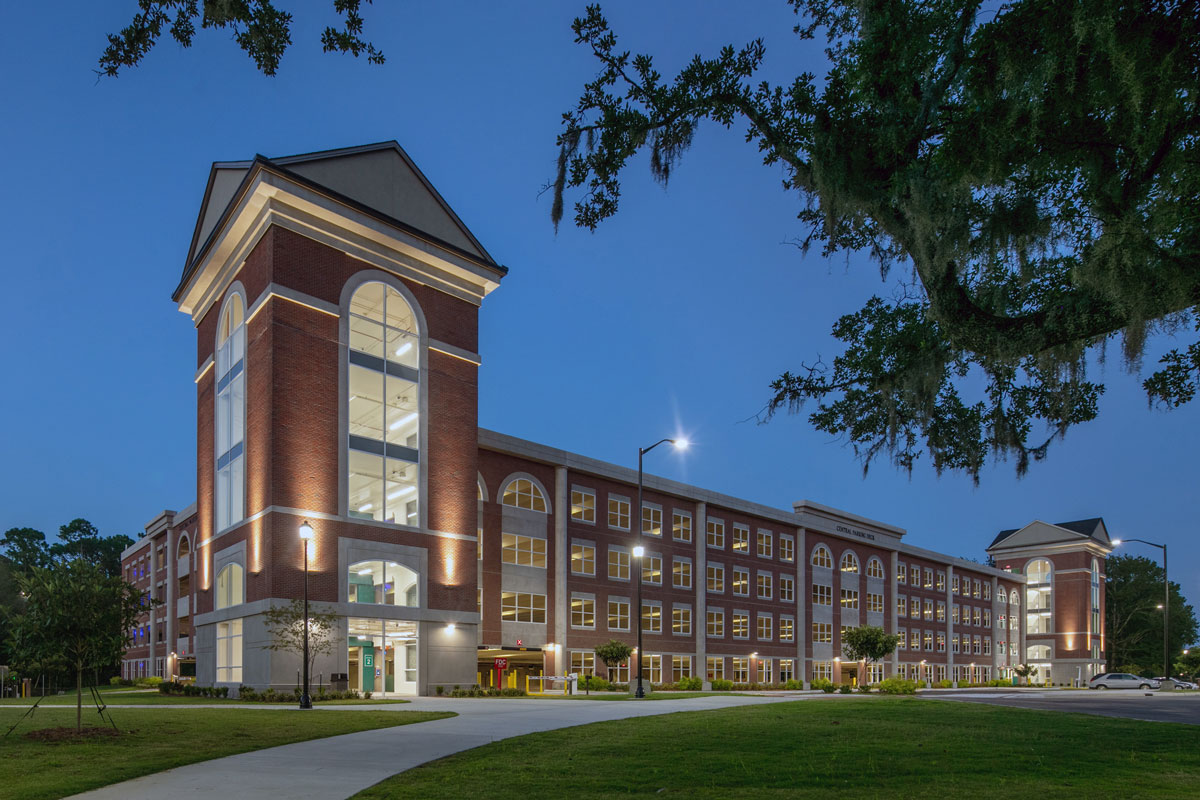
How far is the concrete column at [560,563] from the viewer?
49.0m

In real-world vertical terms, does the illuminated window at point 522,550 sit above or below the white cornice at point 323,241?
below

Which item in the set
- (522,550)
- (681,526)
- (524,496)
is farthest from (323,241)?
(681,526)

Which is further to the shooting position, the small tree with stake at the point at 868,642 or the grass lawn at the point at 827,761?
the small tree with stake at the point at 868,642

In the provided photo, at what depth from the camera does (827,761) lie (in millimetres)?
11906

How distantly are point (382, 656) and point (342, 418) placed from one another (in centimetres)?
1006

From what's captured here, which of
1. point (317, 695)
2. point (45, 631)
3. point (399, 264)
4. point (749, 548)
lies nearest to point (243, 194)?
point (399, 264)

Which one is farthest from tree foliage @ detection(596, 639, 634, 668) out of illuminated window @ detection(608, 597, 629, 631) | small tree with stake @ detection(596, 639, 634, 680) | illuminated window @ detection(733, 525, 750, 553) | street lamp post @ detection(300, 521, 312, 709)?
illuminated window @ detection(733, 525, 750, 553)

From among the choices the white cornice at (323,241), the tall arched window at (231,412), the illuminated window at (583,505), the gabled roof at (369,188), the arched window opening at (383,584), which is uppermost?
the gabled roof at (369,188)

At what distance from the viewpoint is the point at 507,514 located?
4728 centimetres

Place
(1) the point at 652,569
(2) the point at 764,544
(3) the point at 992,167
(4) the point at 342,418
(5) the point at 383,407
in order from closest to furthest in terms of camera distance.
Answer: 1. (3) the point at 992,167
2. (4) the point at 342,418
3. (5) the point at 383,407
4. (1) the point at 652,569
5. (2) the point at 764,544

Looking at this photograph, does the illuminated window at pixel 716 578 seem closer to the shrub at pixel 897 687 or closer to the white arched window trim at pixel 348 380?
the shrub at pixel 897 687

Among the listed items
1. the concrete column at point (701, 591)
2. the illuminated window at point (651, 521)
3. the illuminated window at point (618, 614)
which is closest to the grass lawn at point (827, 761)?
the illuminated window at point (618, 614)

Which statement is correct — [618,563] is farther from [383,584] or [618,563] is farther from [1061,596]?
[1061,596]

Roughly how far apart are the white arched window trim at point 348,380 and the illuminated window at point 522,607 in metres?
9.85
